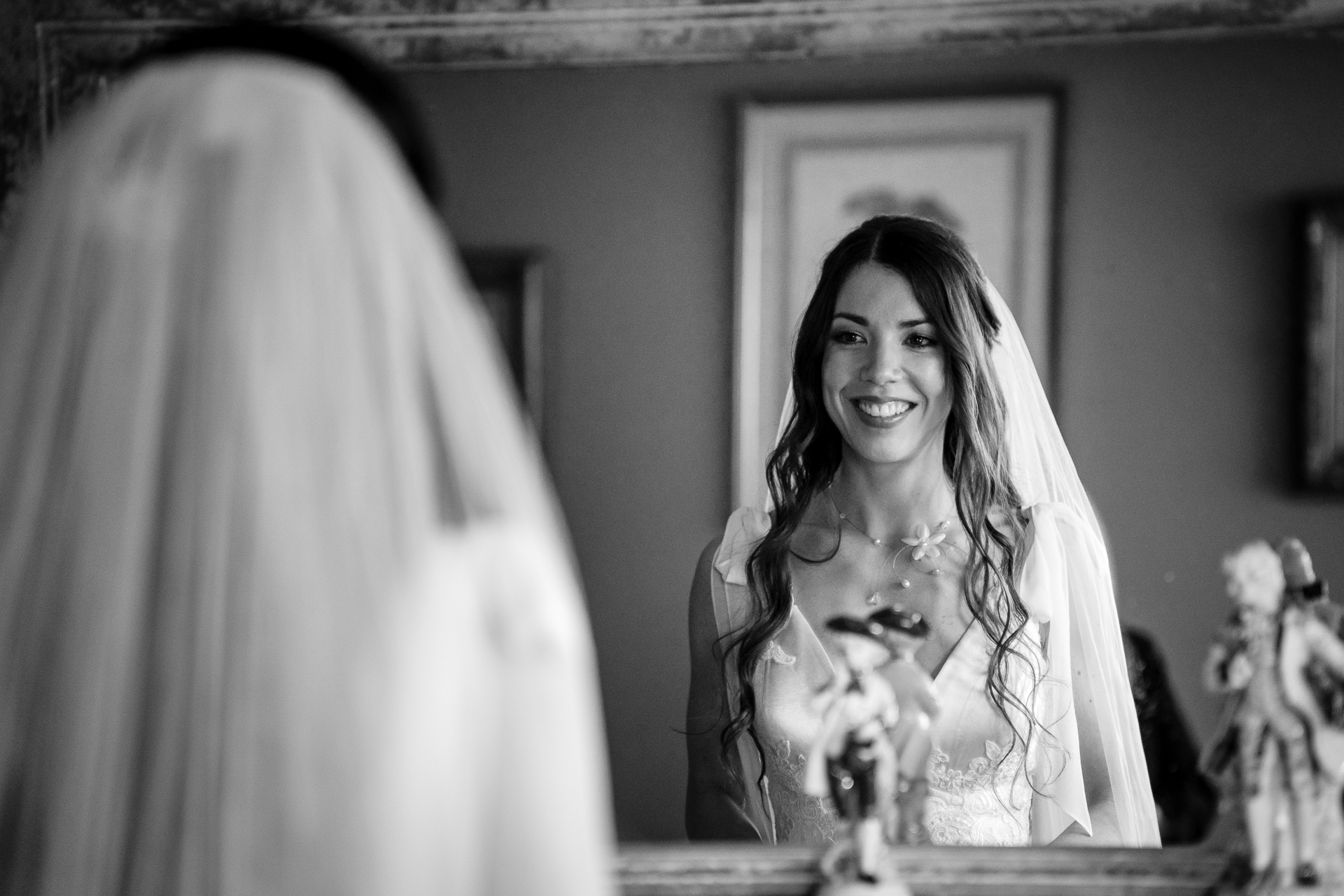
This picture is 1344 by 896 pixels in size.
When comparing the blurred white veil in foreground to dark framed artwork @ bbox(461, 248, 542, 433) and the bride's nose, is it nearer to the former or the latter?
dark framed artwork @ bbox(461, 248, 542, 433)

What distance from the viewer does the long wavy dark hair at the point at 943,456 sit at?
132cm

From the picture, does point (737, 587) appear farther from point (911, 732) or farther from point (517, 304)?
point (517, 304)

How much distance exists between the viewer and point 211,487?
0.85m

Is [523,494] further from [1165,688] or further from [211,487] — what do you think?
[1165,688]

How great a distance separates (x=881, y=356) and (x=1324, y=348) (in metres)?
0.51

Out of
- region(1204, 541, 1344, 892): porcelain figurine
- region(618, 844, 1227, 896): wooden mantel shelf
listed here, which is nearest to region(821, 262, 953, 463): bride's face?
region(1204, 541, 1344, 892): porcelain figurine

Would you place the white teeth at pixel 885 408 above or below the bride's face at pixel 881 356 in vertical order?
below

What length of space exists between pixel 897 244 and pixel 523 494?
25.7 inches

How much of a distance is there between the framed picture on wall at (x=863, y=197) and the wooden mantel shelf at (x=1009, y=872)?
43cm

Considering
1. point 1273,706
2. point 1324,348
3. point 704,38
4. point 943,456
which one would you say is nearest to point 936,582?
point 943,456

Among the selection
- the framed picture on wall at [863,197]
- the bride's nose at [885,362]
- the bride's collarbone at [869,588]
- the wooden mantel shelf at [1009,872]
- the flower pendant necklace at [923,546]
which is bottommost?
the wooden mantel shelf at [1009,872]

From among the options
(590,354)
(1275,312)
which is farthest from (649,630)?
(1275,312)

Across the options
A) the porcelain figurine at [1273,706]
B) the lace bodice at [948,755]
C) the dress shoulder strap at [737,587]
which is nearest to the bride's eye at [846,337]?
the dress shoulder strap at [737,587]

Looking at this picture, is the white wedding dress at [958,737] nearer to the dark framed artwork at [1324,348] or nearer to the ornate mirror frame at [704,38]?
the ornate mirror frame at [704,38]
